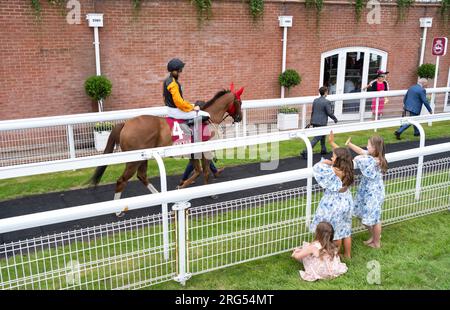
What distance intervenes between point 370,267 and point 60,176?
18.5ft

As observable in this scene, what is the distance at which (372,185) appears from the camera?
4980mm

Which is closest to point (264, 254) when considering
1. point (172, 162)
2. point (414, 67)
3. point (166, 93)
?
point (166, 93)

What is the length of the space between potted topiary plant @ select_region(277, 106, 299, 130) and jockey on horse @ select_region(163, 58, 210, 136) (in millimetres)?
4563

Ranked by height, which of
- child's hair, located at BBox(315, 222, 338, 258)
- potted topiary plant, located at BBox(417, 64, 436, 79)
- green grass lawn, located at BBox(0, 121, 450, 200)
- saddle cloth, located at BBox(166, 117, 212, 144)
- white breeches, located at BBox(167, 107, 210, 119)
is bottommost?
green grass lawn, located at BBox(0, 121, 450, 200)

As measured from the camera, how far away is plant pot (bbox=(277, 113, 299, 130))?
37.4ft

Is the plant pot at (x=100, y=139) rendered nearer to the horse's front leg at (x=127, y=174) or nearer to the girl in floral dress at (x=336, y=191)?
the horse's front leg at (x=127, y=174)

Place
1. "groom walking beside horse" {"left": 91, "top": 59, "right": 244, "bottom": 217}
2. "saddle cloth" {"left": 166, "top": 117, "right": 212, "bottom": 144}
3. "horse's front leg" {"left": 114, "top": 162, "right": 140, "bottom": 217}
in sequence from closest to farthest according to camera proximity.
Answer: "horse's front leg" {"left": 114, "top": 162, "right": 140, "bottom": 217}, "groom walking beside horse" {"left": 91, "top": 59, "right": 244, "bottom": 217}, "saddle cloth" {"left": 166, "top": 117, "right": 212, "bottom": 144}

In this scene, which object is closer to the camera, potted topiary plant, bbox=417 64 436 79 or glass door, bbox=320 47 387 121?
glass door, bbox=320 47 387 121

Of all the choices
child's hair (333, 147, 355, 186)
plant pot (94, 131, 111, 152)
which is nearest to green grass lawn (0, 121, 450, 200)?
plant pot (94, 131, 111, 152)

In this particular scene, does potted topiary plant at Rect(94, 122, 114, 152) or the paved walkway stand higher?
potted topiary plant at Rect(94, 122, 114, 152)

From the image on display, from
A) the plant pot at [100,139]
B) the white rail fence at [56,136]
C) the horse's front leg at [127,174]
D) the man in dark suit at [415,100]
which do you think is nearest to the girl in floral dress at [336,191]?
the horse's front leg at [127,174]

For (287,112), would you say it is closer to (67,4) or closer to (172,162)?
(172,162)

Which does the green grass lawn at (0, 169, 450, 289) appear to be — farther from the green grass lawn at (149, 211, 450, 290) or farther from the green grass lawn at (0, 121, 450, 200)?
the green grass lawn at (0, 121, 450, 200)

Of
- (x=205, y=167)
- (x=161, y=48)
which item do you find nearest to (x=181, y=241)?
(x=205, y=167)
